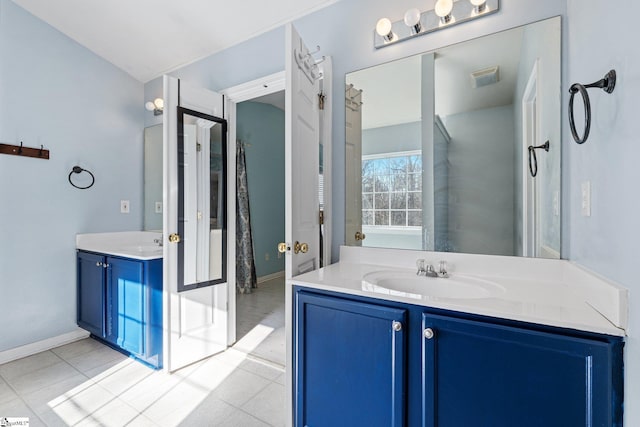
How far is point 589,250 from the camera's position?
112cm

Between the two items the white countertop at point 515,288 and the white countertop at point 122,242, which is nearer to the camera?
the white countertop at point 515,288

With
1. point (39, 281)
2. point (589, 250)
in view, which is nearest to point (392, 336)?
point (589, 250)

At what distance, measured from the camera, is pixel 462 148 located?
5.29 ft

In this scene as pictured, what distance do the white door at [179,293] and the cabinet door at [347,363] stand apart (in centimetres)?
121

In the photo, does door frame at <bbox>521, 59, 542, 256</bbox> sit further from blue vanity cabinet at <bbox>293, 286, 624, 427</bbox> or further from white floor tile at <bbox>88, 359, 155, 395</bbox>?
white floor tile at <bbox>88, 359, 155, 395</bbox>

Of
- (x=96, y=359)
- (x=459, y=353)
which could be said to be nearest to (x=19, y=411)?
(x=96, y=359)

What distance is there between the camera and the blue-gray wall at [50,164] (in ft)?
7.82

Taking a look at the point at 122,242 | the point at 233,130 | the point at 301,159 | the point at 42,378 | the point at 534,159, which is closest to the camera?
the point at 534,159

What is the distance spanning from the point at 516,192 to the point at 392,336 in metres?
0.93

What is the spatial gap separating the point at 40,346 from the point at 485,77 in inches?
148

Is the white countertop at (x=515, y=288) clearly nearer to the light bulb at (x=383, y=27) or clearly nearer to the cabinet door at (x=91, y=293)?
the light bulb at (x=383, y=27)

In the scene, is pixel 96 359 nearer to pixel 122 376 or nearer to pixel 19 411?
pixel 122 376

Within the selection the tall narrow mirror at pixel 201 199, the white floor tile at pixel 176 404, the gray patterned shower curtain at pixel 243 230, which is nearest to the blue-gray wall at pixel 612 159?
the white floor tile at pixel 176 404

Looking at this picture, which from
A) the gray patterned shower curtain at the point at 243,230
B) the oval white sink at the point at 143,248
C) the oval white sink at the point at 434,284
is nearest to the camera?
the oval white sink at the point at 434,284
